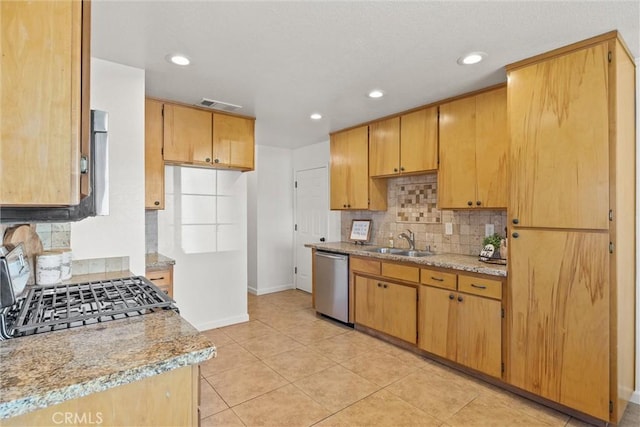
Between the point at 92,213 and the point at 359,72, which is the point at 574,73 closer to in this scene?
the point at 359,72

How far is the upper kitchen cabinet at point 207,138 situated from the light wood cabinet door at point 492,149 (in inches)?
91.9

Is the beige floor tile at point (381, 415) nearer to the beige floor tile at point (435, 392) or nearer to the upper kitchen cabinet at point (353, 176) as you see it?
the beige floor tile at point (435, 392)

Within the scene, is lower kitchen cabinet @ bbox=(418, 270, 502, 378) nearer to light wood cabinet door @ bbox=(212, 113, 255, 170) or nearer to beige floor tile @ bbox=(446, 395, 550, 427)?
beige floor tile @ bbox=(446, 395, 550, 427)

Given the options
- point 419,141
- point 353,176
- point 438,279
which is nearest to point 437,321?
point 438,279

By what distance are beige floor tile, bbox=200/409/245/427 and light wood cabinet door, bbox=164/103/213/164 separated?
89.3 inches

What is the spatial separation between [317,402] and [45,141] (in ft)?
7.27

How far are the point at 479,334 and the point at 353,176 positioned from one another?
2232mm

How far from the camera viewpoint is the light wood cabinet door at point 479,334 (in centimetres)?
243

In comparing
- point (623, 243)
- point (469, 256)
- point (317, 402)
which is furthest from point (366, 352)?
point (623, 243)

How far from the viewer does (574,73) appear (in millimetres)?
2053

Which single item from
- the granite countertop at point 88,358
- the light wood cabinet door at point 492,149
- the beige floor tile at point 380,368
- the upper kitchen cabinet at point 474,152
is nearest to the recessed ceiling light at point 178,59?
the granite countertop at point 88,358

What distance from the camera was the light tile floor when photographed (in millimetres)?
2098

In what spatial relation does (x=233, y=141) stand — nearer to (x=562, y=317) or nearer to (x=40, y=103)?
(x=40, y=103)

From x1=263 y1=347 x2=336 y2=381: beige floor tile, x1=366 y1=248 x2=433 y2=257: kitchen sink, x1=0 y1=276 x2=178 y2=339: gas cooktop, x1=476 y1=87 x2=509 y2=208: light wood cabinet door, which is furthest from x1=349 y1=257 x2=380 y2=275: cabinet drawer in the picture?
x1=0 y1=276 x2=178 y2=339: gas cooktop
